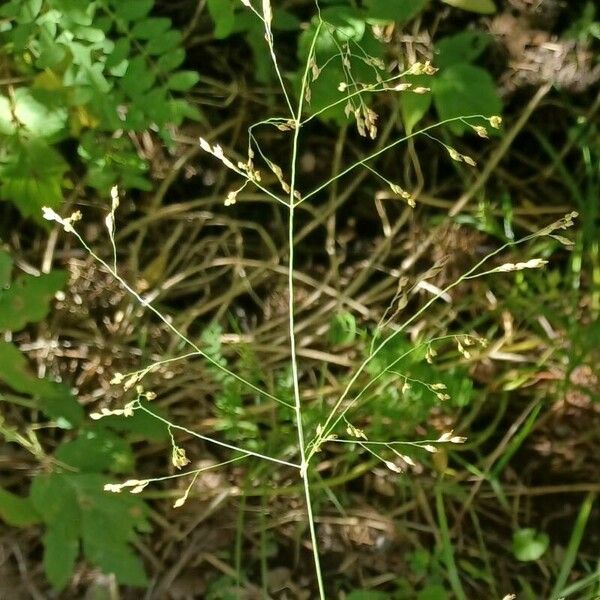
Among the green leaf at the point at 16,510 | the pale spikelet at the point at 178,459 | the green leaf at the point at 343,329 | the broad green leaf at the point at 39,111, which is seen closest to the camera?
the pale spikelet at the point at 178,459

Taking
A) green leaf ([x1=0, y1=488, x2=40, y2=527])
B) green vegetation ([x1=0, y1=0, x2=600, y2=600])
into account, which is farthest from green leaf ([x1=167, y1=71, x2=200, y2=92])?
green leaf ([x1=0, y1=488, x2=40, y2=527])

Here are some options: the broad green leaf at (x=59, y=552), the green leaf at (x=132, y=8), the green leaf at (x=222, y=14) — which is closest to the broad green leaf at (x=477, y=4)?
the green leaf at (x=222, y=14)

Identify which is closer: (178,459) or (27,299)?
(178,459)

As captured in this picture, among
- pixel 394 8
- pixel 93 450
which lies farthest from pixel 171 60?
pixel 93 450

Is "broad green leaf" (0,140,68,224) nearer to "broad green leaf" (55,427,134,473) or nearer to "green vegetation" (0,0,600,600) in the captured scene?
"green vegetation" (0,0,600,600)

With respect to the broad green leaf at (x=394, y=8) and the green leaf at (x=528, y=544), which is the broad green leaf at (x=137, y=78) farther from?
the green leaf at (x=528, y=544)

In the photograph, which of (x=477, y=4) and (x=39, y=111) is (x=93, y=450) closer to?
(x=39, y=111)
